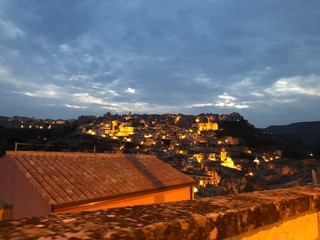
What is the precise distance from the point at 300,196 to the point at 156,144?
358 ft

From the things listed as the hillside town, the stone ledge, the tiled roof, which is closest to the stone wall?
the tiled roof

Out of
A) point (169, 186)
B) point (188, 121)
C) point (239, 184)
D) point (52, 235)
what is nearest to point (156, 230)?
point (52, 235)

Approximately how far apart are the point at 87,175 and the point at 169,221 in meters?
9.07

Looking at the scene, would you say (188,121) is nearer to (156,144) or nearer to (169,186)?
(156,144)

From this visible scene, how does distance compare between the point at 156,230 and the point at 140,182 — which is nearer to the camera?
the point at 156,230

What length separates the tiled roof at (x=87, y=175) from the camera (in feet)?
28.8

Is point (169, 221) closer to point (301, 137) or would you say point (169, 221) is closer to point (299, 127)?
point (301, 137)

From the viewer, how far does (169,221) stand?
1978 millimetres

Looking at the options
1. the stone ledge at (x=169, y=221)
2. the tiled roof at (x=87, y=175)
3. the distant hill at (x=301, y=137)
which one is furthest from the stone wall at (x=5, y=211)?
the distant hill at (x=301, y=137)

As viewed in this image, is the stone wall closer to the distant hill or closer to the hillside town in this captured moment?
the hillside town

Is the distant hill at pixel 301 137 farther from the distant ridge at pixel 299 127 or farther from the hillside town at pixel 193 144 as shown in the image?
the hillside town at pixel 193 144

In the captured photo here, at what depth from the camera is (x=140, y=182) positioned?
36.6ft

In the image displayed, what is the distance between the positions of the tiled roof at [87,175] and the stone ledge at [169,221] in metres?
6.55

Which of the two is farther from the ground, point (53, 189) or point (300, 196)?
point (300, 196)
